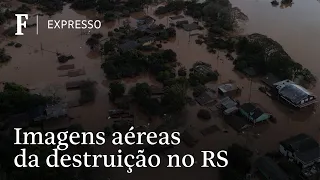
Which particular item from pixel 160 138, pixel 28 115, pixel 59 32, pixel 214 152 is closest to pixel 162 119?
pixel 160 138

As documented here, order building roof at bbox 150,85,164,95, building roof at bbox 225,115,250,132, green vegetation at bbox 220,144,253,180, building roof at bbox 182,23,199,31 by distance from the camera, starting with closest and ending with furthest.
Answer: green vegetation at bbox 220,144,253,180 < building roof at bbox 225,115,250,132 < building roof at bbox 150,85,164,95 < building roof at bbox 182,23,199,31

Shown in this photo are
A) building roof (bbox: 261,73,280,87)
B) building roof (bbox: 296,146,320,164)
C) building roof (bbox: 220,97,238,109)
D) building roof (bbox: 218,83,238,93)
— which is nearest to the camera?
building roof (bbox: 296,146,320,164)

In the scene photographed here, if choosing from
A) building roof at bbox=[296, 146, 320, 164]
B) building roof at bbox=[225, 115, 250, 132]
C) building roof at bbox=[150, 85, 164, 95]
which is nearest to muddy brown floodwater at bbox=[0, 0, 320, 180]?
building roof at bbox=[225, 115, 250, 132]

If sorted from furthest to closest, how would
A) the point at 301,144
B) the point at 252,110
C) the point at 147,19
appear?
the point at 147,19 < the point at 252,110 < the point at 301,144

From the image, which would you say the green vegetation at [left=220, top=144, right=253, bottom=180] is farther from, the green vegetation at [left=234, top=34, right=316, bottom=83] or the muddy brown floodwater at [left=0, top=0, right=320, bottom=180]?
the green vegetation at [left=234, top=34, right=316, bottom=83]

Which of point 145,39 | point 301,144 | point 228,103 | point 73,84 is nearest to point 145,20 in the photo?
point 145,39

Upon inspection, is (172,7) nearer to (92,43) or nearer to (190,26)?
(190,26)

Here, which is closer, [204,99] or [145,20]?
[204,99]
